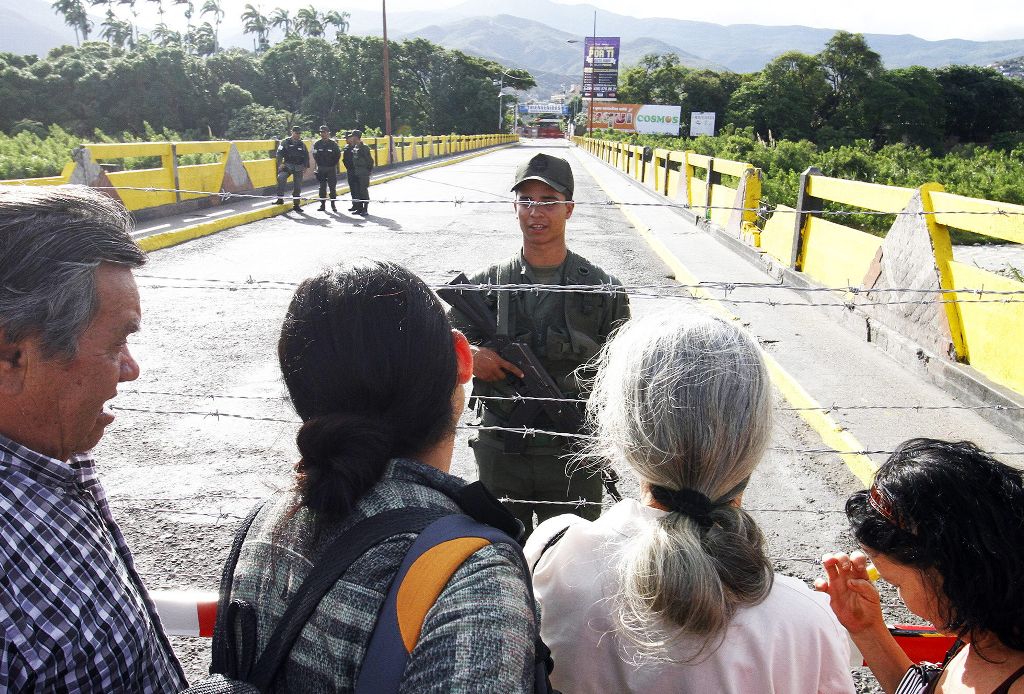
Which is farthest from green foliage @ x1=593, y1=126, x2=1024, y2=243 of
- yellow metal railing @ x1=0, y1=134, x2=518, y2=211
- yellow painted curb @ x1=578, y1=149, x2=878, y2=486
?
yellow metal railing @ x1=0, y1=134, x2=518, y2=211

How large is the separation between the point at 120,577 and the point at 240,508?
244 cm

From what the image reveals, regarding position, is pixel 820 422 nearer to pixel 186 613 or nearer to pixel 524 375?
pixel 524 375

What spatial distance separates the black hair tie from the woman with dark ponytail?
35cm

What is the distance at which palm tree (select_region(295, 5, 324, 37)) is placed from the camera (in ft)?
416

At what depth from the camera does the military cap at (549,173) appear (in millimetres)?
2916

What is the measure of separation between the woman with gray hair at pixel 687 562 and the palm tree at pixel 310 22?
140 m

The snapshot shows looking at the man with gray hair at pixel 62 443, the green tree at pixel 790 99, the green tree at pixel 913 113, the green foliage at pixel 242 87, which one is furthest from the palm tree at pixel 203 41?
the man with gray hair at pixel 62 443

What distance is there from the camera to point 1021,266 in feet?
34.2

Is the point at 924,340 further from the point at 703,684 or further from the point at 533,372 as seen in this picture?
the point at 703,684

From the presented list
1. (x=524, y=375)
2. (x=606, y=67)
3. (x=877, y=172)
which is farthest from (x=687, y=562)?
(x=606, y=67)

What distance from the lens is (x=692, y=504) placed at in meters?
1.31

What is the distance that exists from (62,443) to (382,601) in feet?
2.51

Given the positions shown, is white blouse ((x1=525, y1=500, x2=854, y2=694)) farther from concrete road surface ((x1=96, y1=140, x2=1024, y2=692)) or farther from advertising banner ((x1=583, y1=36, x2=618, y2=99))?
advertising banner ((x1=583, y1=36, x2=618, y2=99))

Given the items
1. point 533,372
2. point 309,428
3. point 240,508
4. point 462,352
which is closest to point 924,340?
point 533,372
